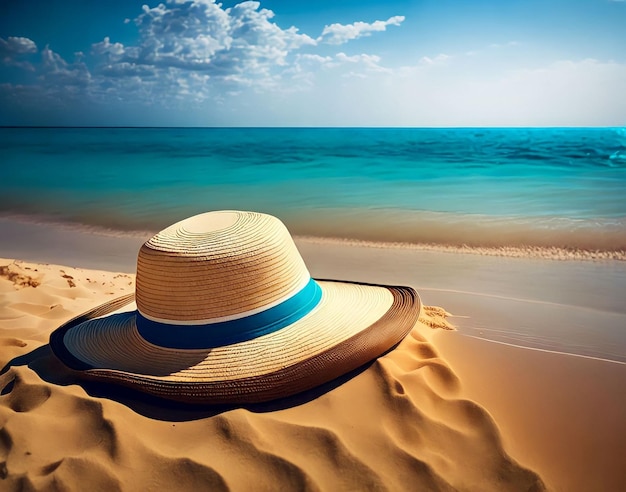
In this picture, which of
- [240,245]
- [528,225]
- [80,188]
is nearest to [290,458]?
[240,245]

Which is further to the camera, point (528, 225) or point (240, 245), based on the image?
point (528, 225)

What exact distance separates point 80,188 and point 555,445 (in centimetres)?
1382

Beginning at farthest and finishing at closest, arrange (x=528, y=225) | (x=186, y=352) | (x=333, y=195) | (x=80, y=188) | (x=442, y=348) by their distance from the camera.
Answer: (x=80, y=188) < (x=333, y=195) < (x=528, y=225) < (x=442, y=348) < (x=186, y=352)

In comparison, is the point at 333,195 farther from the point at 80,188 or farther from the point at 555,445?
the point at 555,445

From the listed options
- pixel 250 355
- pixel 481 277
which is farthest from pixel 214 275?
pixel 481 277

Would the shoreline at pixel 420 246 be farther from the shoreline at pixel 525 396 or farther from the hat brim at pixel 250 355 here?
the hat brim at pixel 250 355

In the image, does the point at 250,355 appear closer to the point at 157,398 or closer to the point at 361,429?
the point at 157,398

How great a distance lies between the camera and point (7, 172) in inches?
667

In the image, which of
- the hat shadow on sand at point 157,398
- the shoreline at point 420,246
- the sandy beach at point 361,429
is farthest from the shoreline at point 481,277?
the hat shadow on sand at point 157,398

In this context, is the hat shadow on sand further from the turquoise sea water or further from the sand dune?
the turquoise sea water

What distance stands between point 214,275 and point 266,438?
840mm

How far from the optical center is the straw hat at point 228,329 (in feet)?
7.54

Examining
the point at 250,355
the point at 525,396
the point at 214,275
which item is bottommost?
the point at 525,396

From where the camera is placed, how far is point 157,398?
7.70 feet
